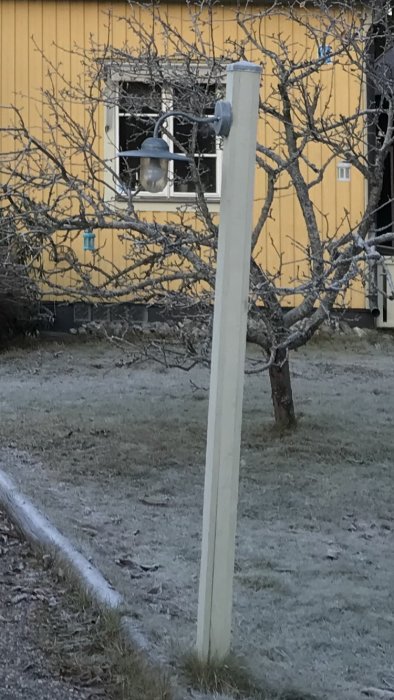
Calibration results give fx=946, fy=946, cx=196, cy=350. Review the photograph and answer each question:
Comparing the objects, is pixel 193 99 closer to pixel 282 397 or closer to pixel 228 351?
pixel 282 397

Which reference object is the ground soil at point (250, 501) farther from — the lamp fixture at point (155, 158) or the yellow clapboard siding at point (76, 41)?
the yellow clapboard siding at point (76, 41)

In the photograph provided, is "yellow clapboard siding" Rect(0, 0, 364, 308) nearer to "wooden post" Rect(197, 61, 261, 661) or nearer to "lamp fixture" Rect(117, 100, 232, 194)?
"lamp fixture" Rect(117, 100, 232, 194)

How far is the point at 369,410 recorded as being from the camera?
856 cm

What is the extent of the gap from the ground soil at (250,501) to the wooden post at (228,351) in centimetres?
36

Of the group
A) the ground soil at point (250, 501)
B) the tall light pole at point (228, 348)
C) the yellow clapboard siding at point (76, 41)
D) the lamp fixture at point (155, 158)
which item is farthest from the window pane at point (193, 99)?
the yellow clapboard siding at point (76, 41)

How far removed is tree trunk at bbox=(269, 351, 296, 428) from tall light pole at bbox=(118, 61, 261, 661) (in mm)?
3823

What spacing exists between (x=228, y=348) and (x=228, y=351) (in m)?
0.01

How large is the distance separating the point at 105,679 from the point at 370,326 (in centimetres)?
986

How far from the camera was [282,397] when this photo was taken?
7.46m

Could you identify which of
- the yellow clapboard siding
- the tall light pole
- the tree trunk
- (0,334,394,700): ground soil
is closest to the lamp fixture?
the tall light pole

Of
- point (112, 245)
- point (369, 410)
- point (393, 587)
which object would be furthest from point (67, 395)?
point (393, 587)

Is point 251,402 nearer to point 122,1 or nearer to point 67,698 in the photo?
point 67,698

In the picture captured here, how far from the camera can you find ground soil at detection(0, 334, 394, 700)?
406 centimetres

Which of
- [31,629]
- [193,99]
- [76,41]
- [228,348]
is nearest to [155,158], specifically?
[228,348]
